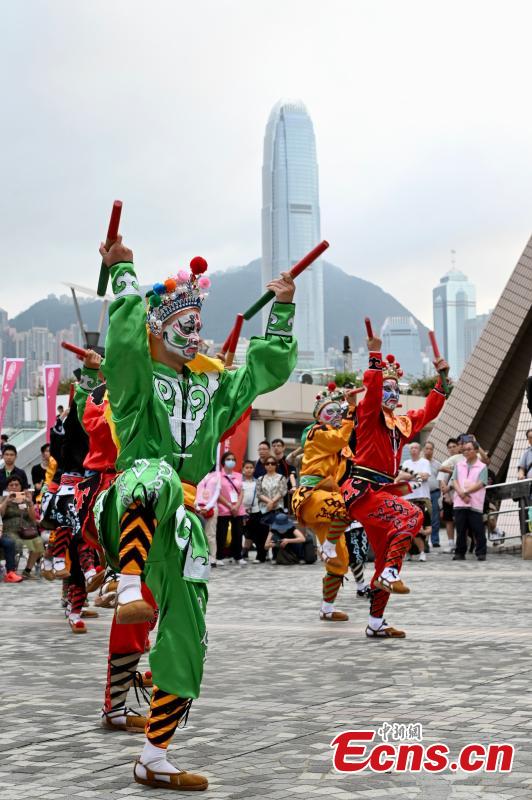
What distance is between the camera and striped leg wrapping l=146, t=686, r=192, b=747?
4.63m

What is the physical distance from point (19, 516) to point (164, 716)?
11535 mm

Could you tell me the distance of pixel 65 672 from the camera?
24.7ft

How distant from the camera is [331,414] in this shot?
37.7ft

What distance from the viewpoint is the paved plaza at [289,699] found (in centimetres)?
461

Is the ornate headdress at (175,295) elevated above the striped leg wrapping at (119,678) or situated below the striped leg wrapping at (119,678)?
above

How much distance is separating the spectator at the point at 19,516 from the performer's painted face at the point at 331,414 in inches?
231

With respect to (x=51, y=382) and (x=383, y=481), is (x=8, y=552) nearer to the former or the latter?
(x=383, y=481)

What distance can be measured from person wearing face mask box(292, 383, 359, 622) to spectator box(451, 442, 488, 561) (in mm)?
5730

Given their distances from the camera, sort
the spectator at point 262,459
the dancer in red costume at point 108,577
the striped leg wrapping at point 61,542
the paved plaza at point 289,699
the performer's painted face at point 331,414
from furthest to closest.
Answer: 1. the spectator at point 262,459
2. the performer's painted face at point 331,414
3. the striped leg wrapping at point 61,542
4. the dancer in red costume at point 108,577
5. the paved plaza at point 289,699

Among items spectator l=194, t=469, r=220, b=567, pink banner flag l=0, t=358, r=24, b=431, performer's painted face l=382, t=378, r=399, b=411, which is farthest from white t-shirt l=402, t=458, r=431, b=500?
pink banner flag l=0, t=358, r=24, b=431

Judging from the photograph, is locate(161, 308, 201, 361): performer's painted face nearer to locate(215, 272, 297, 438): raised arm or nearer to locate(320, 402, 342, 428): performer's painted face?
locate(215, 272, 297, 438): raised arm

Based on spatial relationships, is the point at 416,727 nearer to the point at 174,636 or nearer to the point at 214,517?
the point at 174,636

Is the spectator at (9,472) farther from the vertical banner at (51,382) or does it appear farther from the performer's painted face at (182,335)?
the vertical banner at (51,382)

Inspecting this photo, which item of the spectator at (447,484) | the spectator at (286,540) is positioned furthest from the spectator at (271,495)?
the spectator at (447,484)
